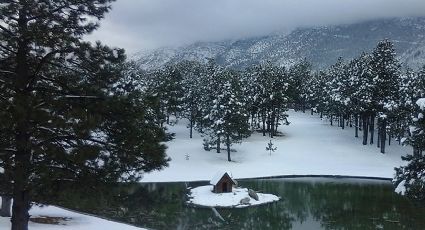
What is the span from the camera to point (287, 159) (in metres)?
61.3

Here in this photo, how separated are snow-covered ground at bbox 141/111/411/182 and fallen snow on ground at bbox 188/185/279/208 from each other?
8892mm

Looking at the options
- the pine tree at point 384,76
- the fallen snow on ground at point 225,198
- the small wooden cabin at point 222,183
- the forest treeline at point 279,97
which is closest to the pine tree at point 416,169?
the fallen snow on ground at point 225,198

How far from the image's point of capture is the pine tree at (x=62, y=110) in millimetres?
12625

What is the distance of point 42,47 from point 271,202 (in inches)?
1257

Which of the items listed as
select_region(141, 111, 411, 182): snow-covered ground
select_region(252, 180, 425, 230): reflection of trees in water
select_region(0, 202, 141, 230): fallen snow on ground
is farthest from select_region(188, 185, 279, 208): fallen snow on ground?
select_region(0, 202, 141, 230): fallen snow on ground

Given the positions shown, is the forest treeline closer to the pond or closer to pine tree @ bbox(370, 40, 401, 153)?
pine tree @ bbox(370, 40, 401, 153)

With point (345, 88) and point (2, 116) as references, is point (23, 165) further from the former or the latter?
point (345, 88)

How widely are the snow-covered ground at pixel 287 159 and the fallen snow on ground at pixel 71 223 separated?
23201 millimetres

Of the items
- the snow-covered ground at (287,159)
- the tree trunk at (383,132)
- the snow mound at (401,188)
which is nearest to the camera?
the snow mound at (401,188)

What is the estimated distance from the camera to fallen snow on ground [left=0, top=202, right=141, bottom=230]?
22056 mm

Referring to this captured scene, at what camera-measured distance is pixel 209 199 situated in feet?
137

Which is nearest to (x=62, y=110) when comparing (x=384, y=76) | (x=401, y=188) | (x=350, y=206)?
(x=401, y=188)

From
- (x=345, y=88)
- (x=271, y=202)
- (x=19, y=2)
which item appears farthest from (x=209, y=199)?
(x=345, y=88)

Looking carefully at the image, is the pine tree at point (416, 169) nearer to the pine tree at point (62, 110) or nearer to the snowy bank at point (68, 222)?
the pine tree at point (62, 110)
